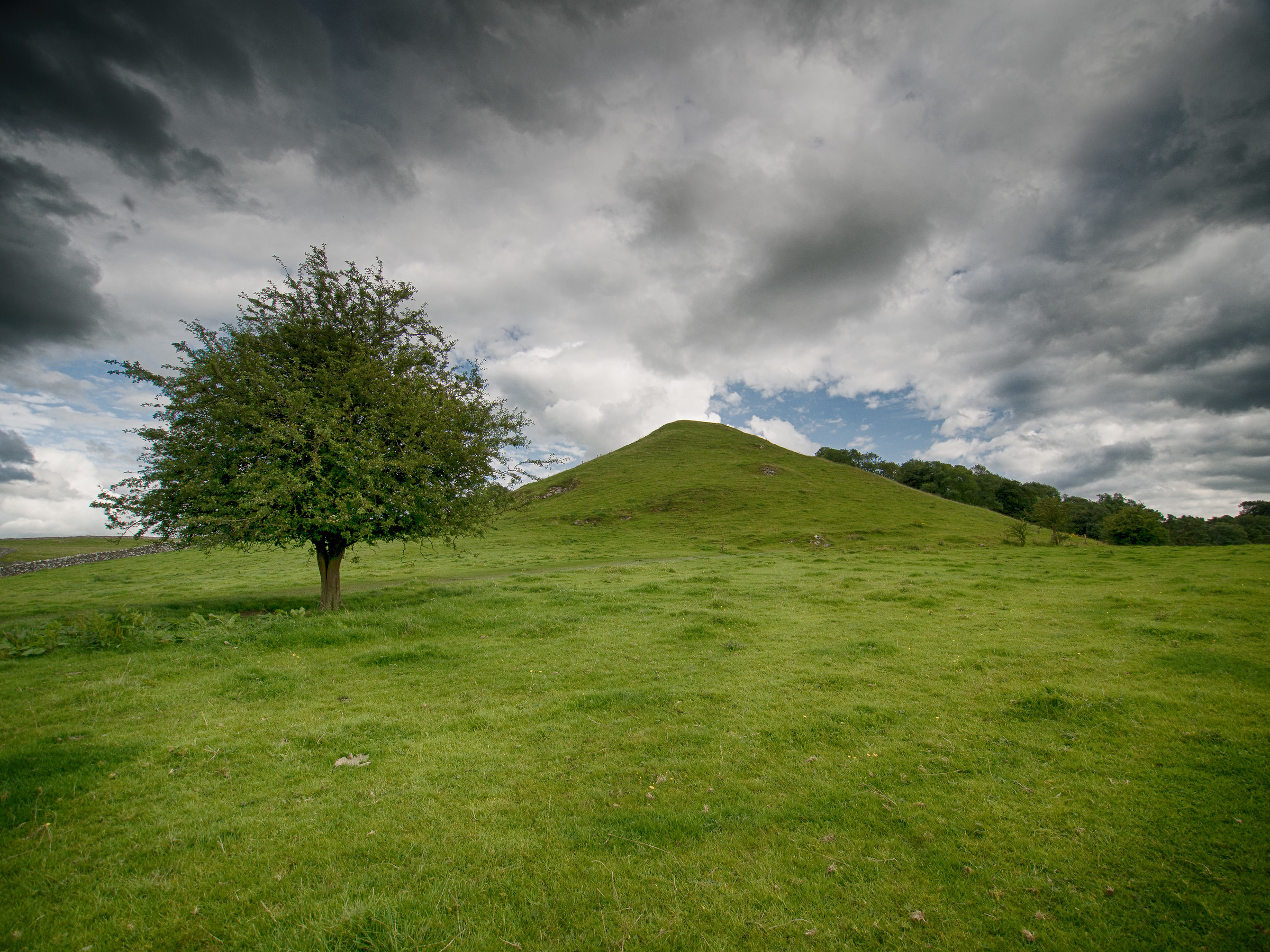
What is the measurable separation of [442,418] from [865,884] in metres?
18.9

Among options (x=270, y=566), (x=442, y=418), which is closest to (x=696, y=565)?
(x=442, y=418)

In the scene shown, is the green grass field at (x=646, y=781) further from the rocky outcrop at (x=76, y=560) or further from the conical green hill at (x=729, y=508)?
the rocky outcrop at (x=76, y=560)

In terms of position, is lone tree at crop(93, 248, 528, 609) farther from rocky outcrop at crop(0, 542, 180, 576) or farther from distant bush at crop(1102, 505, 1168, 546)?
distant bush at crop(1102, 505, 1168, 546)

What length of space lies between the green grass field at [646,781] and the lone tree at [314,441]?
11.5 ft

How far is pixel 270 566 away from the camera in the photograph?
143ft

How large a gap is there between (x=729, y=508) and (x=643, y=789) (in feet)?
209

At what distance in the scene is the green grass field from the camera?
5.00m

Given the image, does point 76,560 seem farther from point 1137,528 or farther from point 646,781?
point 1137,528

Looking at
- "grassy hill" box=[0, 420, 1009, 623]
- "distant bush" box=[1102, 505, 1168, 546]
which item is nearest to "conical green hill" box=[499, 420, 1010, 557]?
"grassy hill" box=[0, 420, 1009, 623]

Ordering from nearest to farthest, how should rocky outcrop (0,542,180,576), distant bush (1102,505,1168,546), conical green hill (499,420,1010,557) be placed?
rocky outcrop (0,542,180,576) < conical green hill (499,420,1010,557) < distant bush (1102,505,1168,546)

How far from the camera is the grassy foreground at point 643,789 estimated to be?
4.98 meters

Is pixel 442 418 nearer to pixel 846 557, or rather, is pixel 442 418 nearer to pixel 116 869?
pixel 116 869

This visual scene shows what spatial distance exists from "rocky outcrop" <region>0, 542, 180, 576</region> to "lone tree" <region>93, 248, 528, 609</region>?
141 feet

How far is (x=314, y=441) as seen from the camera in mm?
18406
